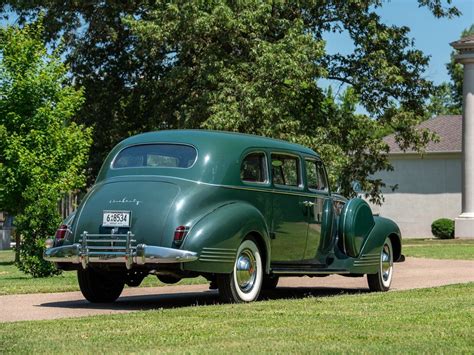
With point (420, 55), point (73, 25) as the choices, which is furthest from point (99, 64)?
point (420, 55)

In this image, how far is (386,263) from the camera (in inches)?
601

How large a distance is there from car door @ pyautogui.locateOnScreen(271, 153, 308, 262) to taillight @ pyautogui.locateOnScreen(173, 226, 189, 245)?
65.2 inches

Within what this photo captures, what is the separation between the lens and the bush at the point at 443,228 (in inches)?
2035

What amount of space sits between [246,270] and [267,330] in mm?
3570

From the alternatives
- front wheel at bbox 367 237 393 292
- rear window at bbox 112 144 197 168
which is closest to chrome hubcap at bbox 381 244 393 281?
front wheel at bbox 367 237 393 292

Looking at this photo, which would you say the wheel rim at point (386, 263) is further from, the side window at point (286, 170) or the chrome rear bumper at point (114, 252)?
the chrome rear bumper at point (114, 252)

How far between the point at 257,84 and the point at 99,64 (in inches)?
346

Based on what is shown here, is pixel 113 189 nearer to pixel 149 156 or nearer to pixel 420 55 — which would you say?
pixel 149 156

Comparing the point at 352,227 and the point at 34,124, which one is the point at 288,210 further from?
the point at 34,124

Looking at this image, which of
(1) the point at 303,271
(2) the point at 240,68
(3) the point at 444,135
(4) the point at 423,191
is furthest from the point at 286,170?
(3) the point at 444,135

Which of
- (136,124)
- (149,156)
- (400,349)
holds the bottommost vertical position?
(400,349)

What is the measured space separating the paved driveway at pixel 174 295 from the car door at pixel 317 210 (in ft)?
2.67

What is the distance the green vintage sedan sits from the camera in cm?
1173

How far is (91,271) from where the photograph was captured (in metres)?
12.8
